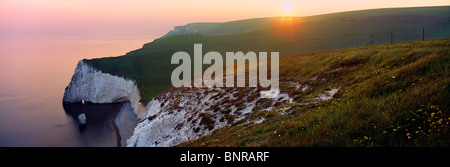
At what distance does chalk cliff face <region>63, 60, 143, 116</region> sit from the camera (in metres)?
105

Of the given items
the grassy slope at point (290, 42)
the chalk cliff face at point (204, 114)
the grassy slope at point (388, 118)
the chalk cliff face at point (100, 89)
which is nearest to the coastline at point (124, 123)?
the chalk cliff face at point (100, 89)

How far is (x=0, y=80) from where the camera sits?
167375 millimetres

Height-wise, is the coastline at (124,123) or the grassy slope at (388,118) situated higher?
the grassy slope at (388,118)

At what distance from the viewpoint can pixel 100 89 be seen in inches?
4112
